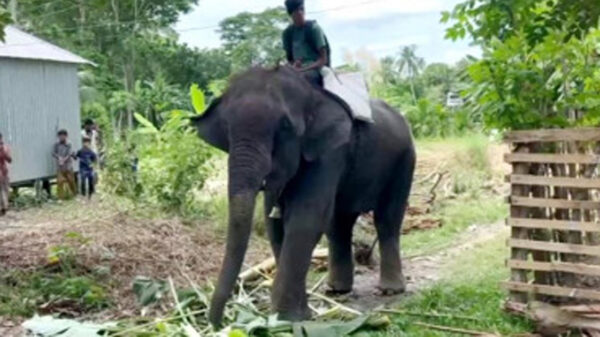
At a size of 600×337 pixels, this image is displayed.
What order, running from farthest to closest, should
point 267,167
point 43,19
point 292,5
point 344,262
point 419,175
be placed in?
point 43,19, point 419,175, point 344,262, point 292,5, point 267,167

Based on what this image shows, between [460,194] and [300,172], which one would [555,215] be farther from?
[460,194]

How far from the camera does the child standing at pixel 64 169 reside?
60.0ft

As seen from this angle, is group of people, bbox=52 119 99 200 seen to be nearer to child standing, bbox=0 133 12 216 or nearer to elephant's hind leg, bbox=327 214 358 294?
child standing, bbox=0 133 12 216

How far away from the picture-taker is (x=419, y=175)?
18156mm

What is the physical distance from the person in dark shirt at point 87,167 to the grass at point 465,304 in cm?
1054

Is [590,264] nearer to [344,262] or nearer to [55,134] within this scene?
[344,262]

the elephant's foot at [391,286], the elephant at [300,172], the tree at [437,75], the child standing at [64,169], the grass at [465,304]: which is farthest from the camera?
the tree at [437,75]

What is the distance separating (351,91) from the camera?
7.34 meters

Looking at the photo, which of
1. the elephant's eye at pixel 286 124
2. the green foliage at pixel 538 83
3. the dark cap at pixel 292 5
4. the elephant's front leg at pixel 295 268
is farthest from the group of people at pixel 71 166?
the green foliage at pixel 538 83

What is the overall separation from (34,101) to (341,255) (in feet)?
40.6

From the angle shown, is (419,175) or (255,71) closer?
(255,71)

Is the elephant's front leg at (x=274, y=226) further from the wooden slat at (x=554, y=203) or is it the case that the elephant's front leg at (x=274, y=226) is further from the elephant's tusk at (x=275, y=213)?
the wooden slat at (x=554, y=203)

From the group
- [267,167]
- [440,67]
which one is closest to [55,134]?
[267,167]

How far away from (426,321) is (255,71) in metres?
2.27
